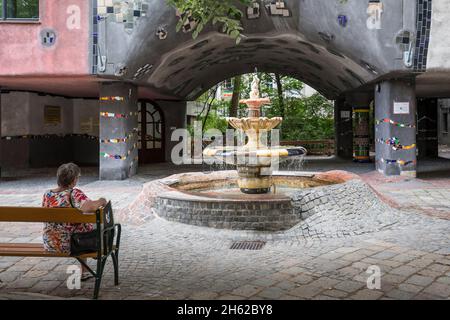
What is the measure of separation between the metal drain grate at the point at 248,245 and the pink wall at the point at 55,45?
7808mm

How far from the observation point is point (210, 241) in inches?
247

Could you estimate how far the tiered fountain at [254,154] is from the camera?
315 inches

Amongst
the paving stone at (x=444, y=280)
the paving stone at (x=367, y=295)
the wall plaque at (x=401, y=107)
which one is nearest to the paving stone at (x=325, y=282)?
the paving stone at (x=367, y=295)

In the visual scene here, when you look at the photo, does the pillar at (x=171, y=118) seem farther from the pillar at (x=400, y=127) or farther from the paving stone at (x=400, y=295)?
the paving stone at (x=400, y=295)

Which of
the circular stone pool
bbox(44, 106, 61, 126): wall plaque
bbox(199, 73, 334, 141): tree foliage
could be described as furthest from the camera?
bbox(199, 73, 334, 141): tree foliage

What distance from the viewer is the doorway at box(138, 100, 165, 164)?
1978 cm

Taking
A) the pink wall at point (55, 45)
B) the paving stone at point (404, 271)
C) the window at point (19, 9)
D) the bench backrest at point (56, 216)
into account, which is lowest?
the paving stone at point (404, 271)

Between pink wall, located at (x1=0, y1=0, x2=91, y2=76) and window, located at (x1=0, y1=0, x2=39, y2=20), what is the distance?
36 centimetres

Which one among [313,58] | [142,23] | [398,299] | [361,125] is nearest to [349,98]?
[361,125]

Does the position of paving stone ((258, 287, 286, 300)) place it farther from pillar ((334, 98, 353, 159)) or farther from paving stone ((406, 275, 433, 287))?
pillar ((334, 98, 353, 159))

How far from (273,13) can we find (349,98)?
7803 mm

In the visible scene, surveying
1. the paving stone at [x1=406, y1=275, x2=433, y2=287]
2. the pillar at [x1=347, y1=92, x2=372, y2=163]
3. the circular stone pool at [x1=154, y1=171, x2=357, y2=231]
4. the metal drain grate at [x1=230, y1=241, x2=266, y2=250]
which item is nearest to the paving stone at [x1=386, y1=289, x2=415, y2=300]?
the paving stone at [x1=406, y1=275, x2=433, y2=287]

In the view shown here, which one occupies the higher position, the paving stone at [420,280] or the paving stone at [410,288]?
the paving stone at [420,280]
